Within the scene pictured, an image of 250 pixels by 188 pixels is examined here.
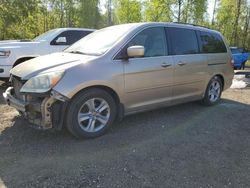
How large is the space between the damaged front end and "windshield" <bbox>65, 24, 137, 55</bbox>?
3.54 feet

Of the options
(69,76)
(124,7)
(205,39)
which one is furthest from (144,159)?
(124,7)

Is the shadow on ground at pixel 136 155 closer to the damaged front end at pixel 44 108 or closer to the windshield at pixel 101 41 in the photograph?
the damaged front end at pixel 44 108

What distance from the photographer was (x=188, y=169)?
11.3 feet

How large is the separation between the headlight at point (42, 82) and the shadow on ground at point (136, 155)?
2.67 feet

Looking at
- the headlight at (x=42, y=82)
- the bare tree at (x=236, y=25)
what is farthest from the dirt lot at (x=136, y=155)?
the bare tree at (x=236, y=25)

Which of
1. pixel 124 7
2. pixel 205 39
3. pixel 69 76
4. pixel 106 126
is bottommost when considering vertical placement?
pixel 106 126

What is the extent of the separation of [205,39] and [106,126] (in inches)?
124

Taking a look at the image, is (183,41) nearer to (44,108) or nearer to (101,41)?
(101,41)

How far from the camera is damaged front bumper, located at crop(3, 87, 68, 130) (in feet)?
12.6

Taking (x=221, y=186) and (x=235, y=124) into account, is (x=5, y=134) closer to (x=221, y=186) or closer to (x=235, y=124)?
(x=221, y=186)

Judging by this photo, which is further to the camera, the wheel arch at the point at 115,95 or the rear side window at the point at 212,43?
the rear side window at the point at 212,43

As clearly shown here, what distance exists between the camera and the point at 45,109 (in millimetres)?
3838

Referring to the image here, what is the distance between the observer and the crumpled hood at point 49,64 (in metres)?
4.08

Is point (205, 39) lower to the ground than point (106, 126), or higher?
higher
